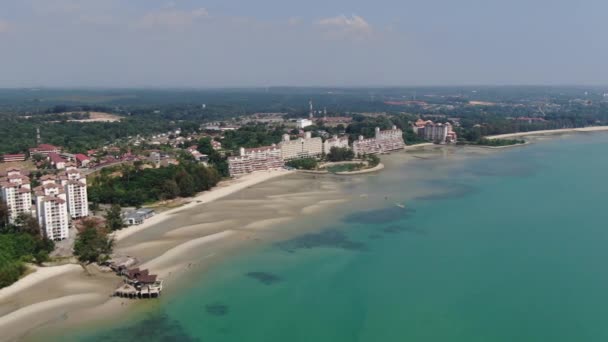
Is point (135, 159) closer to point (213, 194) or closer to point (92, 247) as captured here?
point (213, 194)

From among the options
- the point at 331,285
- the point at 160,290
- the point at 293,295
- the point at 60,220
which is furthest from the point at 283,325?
the point at 60,220

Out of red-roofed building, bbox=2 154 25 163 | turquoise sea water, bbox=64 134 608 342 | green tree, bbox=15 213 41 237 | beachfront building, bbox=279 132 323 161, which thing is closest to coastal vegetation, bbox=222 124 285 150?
beachfront building, bbox=279 132 323 161

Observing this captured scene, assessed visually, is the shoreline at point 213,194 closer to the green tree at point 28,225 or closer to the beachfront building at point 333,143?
the green tree at point 28,225

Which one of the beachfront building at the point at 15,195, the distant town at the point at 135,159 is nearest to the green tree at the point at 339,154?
the distant town at the point at 135,159

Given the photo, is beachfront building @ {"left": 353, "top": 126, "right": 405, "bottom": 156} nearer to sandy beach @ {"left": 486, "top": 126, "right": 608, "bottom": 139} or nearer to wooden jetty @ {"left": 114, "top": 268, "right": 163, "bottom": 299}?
sandy beach @ {"left": 486, "top": 126, "right": 608, "bottom": 139}

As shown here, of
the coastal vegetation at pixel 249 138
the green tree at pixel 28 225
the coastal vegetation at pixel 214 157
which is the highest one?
the coastal vegetation at pixel 249 138

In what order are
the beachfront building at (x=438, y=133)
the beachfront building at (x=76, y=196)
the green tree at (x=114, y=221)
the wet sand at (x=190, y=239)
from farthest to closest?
the beachfront building at (x=438, y=133)
the beachfront building at (x=76, y=196)
the green tree at (x=114, y=221)
the wet sand at (x=190, y=239)

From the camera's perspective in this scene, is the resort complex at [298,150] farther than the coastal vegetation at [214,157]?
Yes

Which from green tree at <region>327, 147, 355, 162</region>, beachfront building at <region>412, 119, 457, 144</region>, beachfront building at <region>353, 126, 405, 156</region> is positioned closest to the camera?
green tree at <region>327, 147, 355, 162</region>
